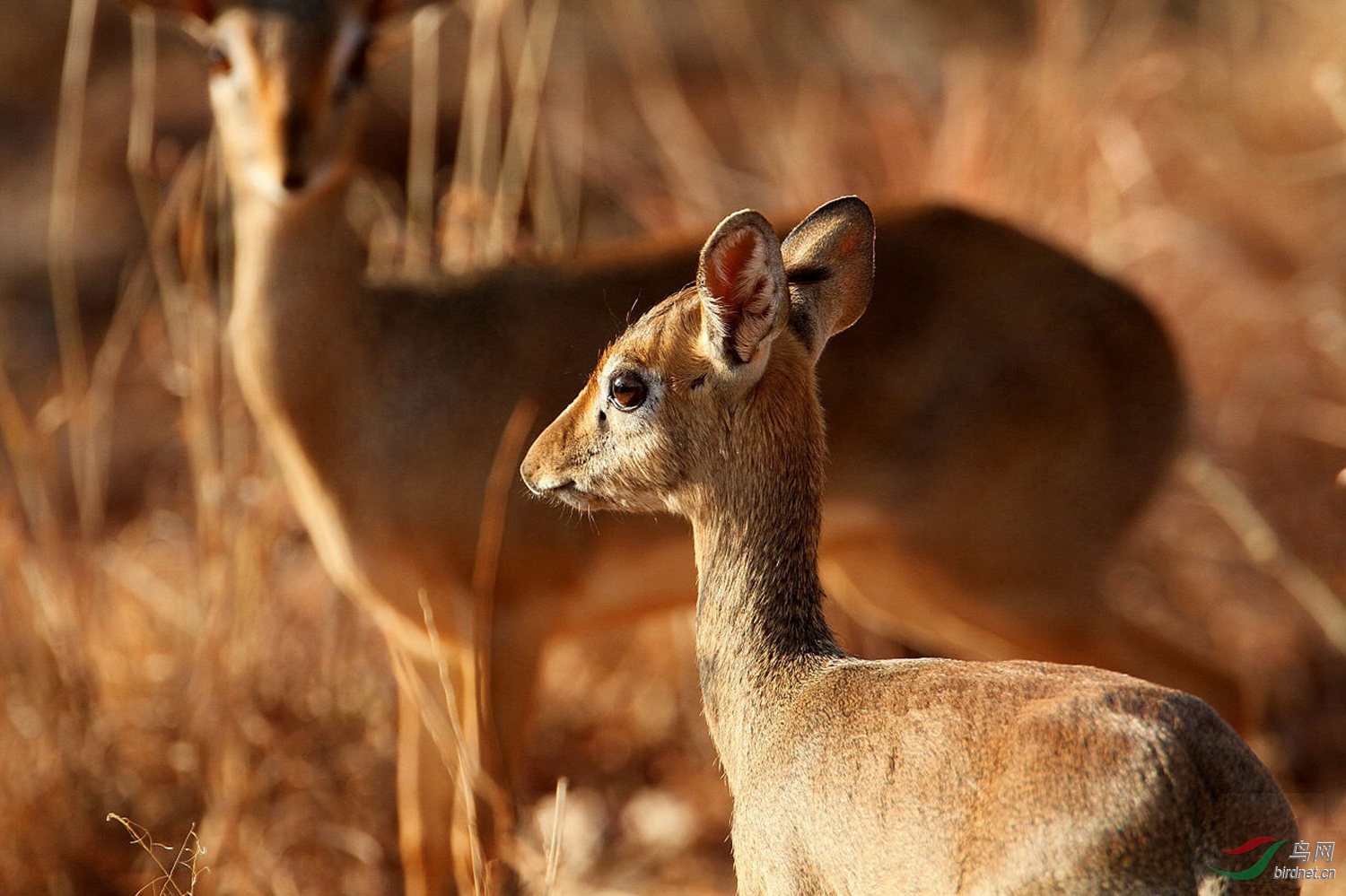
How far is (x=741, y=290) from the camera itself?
8.00ft

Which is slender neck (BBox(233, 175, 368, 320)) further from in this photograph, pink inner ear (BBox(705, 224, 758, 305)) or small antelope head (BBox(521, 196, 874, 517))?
pink inner ear (BBox(705, 224, 758, 305))

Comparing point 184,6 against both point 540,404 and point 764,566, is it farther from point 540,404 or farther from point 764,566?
point 764,566

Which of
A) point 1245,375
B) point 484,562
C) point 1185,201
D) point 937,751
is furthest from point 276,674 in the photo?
point 1185,201

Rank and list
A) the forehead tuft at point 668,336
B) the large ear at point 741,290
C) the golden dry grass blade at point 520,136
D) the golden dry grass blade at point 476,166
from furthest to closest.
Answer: the golden dry grass blade at point 520,136 → the golden dry grass blade at point 476,166 → the forehead tuft at point 668,336 → the large ear at point 741,290

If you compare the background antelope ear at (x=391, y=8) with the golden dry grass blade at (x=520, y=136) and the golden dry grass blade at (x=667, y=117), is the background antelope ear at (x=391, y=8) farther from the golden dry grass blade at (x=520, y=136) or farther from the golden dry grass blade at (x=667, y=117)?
the golden dry grass blade at (x=667, y=117)

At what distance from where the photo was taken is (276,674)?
4523 mm

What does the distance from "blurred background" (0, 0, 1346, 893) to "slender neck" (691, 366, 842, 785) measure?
1.04m

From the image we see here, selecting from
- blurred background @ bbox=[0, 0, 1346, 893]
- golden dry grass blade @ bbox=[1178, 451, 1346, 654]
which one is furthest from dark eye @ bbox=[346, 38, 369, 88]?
golden dry grass blade @ bbox=[1178, 451, 1346, 654]

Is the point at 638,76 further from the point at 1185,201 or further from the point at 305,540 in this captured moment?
the point at 305,540

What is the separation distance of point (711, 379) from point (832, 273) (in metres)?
0.29

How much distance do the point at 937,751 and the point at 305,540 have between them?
3.94 metres

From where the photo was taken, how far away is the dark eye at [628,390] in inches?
101

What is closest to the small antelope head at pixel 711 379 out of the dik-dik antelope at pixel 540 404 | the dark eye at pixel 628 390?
the dark eye at pixel 628 390


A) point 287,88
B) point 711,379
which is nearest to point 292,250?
point 287,88
